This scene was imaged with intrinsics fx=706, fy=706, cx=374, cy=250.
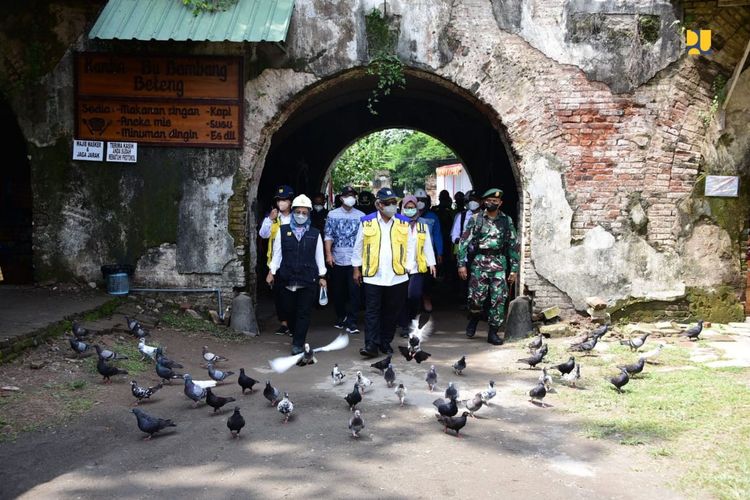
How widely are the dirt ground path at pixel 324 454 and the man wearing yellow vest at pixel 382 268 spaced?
4.66 ft

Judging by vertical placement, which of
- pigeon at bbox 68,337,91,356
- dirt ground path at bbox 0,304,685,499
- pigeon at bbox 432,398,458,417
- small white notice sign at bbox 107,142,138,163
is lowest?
dirt ground path at bbox 0,304,685,499

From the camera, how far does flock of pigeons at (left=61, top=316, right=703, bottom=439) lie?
5320 mm

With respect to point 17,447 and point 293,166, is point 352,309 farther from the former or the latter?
point 293,166

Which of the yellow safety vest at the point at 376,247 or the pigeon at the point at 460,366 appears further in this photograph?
the yellow safety vest at the point at 376,247

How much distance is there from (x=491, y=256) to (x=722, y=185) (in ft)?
10.8

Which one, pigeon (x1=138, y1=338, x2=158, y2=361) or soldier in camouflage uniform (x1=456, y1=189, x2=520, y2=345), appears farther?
soldier in camouflage uniform (x1=456, y1=189, x2=520, y2=345)

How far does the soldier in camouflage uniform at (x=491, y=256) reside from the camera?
352 inches

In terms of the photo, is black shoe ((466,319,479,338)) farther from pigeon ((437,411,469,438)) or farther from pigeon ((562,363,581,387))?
pigeon ((437,411,469,438))

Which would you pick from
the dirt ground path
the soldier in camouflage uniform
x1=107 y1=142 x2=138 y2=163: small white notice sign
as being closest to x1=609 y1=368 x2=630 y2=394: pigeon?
the dirt ground path

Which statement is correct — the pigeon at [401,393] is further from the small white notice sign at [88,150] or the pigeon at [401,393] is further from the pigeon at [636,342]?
the small white notice sign at [88,150]

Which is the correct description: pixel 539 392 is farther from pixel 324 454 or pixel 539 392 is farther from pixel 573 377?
pixel 324 454

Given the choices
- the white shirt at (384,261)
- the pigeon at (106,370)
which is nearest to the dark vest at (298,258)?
the white shirt at (384,261)

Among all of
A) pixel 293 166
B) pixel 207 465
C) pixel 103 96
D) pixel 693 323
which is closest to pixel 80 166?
pixel 103 96

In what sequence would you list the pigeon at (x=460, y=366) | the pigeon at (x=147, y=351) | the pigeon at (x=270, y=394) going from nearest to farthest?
the pigeon at (x=270, y=394)
the pigeon at (x=460, y=366)
the pigeon at (x=147, y=351)
